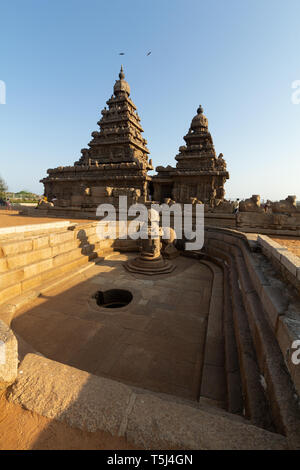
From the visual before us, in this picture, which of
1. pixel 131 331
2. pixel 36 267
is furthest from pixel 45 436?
pixel 36 267

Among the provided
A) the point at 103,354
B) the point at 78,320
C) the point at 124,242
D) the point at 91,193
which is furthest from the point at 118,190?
the point at 103,354

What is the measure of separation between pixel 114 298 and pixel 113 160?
21096mm

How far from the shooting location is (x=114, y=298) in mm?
4934

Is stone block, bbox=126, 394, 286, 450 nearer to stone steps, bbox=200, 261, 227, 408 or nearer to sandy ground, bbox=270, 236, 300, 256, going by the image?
stone steps, bbox=200, 261, 227, 408

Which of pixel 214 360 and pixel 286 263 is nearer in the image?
pixel 214 360

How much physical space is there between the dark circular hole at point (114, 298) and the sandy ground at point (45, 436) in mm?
3379

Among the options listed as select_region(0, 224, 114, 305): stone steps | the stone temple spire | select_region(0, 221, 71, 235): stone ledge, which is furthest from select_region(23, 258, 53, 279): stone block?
the stone temple spire

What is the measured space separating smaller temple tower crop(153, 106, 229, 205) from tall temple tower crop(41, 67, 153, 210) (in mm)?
2795

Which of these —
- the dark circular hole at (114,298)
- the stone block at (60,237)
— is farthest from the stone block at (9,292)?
the dark circular hole at (114,298)

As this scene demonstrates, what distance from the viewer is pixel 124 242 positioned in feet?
27.8

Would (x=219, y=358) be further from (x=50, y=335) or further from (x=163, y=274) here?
(x=163, y=274)

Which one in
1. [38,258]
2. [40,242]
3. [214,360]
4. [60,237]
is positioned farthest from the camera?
[60,237]

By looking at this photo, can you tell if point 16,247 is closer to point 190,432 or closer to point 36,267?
point 36,267

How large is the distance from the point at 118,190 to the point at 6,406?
1074 cm
